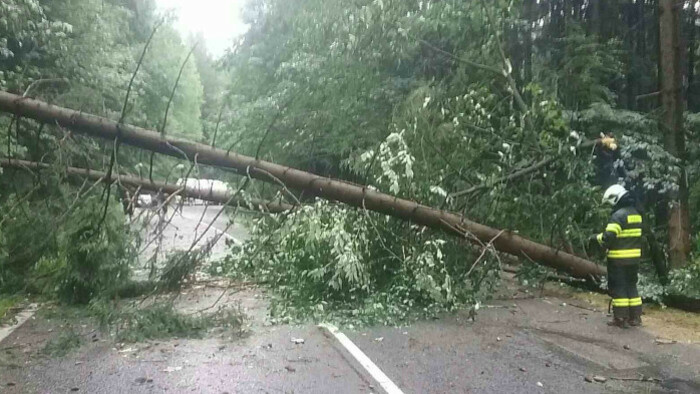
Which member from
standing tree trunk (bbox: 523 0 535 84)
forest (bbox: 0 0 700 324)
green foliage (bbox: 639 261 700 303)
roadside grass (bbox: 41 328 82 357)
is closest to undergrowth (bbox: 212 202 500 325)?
forest (bbox: 0 0 700 324)

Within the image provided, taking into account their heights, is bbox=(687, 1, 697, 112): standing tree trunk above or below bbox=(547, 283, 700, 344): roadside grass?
above

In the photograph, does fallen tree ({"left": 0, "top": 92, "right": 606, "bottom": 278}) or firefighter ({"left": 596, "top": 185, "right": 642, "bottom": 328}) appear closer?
fallen tree ({"left": 0, "top": 92, "right": 606, "bottom": 278})

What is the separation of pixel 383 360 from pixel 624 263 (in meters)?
3.25

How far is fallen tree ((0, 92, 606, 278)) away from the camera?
7.27 meters

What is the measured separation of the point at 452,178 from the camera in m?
9.71

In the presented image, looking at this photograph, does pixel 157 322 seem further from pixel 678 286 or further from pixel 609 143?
pixel 678 286

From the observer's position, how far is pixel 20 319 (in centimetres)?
903

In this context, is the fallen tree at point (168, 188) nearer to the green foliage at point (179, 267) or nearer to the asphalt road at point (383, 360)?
the green foliage at point (179, 267)

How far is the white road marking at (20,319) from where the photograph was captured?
8.07 metres

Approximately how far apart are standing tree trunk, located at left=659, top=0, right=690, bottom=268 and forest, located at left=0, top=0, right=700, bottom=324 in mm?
28

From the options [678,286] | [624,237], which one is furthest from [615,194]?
[678,286]

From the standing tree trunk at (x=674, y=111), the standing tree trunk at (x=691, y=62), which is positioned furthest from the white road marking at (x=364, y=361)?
the standing tree trunk at (x=691, y=62)

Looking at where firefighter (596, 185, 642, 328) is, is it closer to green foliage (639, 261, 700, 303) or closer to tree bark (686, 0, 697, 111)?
green foliage (639, 261, 700, 303)

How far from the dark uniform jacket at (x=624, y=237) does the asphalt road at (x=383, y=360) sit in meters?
0.83
